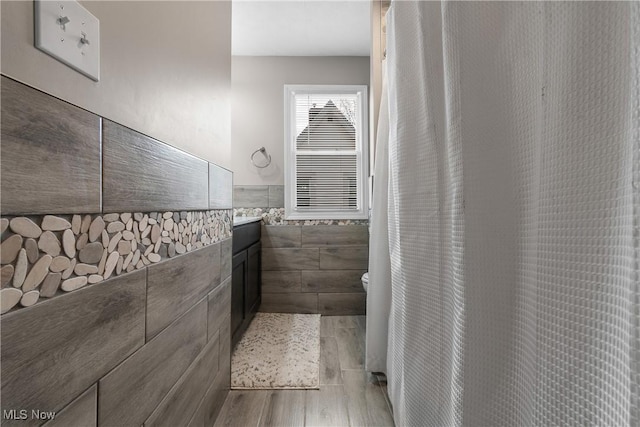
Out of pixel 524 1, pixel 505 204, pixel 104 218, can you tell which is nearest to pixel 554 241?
pixel 505 204

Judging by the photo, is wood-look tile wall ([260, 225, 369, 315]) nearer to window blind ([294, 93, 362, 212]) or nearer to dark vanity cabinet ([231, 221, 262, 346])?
dark vanity cabinet ([231, 221, 262, 346])

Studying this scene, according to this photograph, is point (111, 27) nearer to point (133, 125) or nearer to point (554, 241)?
point (133, 125)

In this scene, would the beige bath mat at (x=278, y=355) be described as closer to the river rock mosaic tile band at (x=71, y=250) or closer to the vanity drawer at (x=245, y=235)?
the vanity drawer at (x=245, y=235)

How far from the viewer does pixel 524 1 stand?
652 millimetres

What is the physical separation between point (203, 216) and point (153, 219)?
366 millimetres

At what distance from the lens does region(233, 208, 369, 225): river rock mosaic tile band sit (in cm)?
297

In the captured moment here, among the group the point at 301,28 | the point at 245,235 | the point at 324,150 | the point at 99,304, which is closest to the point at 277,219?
the point at 245,235

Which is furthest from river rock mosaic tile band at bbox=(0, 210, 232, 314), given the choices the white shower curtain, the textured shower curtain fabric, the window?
the window

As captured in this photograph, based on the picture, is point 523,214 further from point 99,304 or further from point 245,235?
point 245,235

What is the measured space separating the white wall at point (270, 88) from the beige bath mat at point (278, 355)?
143 centimetres

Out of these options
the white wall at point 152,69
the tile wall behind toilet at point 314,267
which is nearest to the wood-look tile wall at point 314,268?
the tile wall behind toilet at point 314,267

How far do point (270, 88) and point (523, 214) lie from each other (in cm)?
281

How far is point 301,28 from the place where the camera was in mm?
2598

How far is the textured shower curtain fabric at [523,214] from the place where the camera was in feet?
1.49
